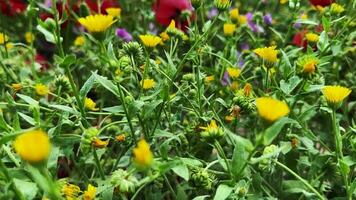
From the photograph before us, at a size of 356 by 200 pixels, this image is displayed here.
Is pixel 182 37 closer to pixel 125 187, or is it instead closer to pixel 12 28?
pixel 125 187

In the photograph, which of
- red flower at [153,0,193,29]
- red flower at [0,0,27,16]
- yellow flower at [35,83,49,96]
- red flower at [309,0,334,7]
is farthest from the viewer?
red flower at [0,0,27,16]

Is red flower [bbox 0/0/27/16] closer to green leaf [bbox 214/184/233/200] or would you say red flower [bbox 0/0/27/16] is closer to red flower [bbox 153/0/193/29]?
red flower [bbox 153/0/193/29]

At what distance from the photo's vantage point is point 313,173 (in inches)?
25.5

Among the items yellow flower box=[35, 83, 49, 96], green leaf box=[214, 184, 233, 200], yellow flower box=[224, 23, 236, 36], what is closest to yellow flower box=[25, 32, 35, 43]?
yellow flower box=[35, 83, 49, 96]

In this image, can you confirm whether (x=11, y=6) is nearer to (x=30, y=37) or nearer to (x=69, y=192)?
(x=30, y=37)

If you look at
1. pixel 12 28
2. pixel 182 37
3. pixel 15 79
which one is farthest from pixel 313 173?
pixel 12 28

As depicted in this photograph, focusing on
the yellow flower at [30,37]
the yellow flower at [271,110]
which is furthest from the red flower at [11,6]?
the yellow flower at [271,110]

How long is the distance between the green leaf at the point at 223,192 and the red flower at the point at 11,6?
34.1 inches

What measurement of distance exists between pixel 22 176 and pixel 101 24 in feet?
0.54

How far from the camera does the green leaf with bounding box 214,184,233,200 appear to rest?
508 mm

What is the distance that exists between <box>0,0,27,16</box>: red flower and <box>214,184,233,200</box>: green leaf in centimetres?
87

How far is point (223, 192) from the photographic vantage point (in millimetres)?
517

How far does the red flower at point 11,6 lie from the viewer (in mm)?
1237

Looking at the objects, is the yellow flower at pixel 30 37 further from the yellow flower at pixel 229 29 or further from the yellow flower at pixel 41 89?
the yellow flower at pixel 229 29
